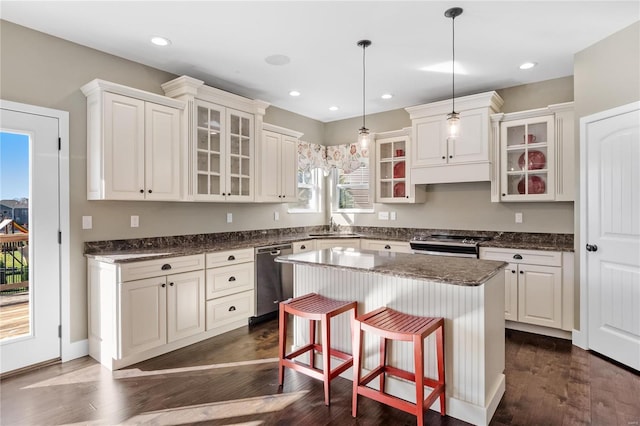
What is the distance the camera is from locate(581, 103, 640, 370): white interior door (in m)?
2.84

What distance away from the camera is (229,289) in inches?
145

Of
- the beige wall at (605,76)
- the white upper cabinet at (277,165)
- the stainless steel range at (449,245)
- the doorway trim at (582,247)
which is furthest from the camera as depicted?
the white upper cabinet at (277,165)

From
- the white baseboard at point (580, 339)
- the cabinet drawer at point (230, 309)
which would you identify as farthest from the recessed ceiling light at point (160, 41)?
the white baseboard at point (580, 339)

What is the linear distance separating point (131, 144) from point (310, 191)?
3038 mm

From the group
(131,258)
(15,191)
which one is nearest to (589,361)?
(131,258)

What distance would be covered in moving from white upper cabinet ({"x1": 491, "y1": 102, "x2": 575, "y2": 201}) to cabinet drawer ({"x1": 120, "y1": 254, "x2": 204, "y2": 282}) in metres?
3.33

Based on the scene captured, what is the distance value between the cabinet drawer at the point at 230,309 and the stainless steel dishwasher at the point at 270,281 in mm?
106

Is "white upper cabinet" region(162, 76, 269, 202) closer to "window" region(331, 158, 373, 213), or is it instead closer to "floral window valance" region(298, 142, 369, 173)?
"floral window valance" region(298, 142, 369, 173)

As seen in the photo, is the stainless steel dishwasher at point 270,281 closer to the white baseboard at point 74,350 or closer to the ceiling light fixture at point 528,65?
the white baseboard at point 74,350

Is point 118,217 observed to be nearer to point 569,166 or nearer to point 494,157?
point 494,157

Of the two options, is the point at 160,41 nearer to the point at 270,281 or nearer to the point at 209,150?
the point at 209,150

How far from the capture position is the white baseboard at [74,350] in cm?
300

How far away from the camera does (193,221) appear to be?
3957mm

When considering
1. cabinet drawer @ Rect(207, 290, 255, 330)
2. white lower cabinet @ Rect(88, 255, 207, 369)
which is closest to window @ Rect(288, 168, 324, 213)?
cabinet drawer @ Rect(207, 290, 255, 330)
